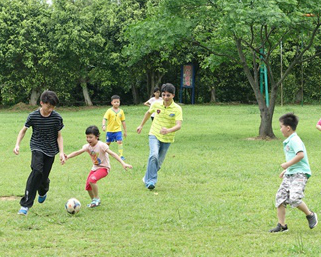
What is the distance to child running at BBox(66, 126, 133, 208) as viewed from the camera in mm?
8477

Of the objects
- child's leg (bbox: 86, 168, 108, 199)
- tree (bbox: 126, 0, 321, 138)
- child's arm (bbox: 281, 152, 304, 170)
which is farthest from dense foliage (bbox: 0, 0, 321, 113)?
child's arm (bbox: 281, 152, 304, 170)

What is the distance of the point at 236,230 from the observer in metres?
7.05

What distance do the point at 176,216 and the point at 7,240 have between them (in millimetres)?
2304

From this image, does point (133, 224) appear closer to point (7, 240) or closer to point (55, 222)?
point (55, 222)

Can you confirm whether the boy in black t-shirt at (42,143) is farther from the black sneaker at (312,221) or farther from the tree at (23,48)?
the tree at (23,48)

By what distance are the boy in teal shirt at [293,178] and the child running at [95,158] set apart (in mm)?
2682

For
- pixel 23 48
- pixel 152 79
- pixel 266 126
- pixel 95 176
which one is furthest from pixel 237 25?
pixel 152 79

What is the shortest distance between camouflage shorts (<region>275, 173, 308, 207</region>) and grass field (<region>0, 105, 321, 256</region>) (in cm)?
39

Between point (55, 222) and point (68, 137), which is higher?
point (55, 222)

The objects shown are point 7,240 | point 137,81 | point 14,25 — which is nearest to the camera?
point 7,240

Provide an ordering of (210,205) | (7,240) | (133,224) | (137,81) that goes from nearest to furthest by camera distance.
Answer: (7,240)
(133,224)
(210,205)
(137,81)

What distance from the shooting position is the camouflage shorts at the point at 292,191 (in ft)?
22.4

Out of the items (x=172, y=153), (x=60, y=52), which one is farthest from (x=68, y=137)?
(x=60, y=52)

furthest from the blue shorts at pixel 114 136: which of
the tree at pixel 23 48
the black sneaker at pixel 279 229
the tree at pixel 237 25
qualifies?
the tree at pixel 23 48
